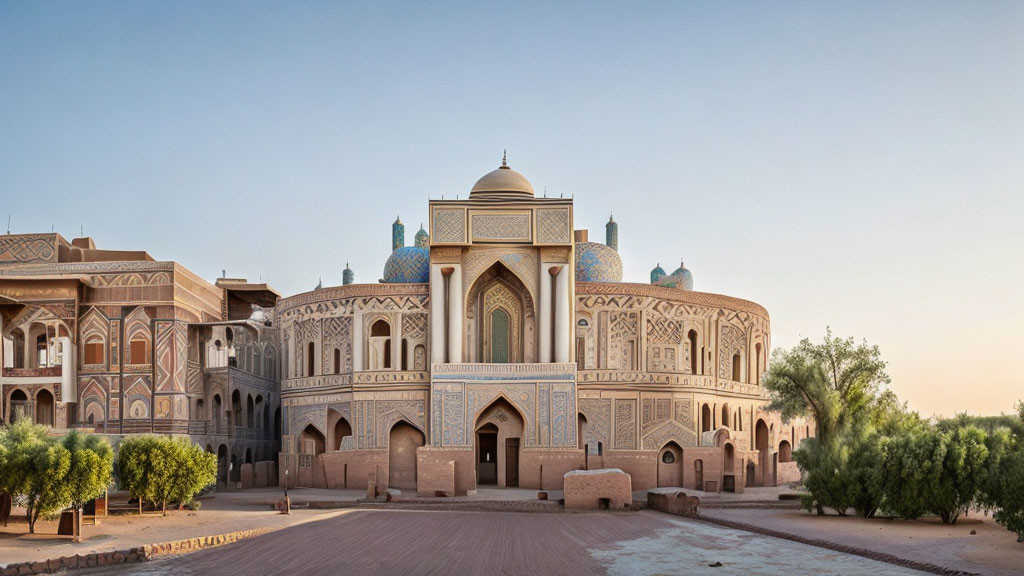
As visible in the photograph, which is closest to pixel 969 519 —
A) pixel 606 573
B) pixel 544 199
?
pixel 606 573

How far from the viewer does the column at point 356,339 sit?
→ 132 ft

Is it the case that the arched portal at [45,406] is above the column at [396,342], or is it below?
below

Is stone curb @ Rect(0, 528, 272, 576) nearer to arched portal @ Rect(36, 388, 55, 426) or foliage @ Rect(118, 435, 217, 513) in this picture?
foliage @ Rect(118, 435, 217, 513)

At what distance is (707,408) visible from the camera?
42500mm

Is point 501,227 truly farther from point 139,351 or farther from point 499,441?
point 139,351

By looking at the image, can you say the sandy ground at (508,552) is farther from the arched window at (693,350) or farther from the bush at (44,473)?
the arched window at (693,350)

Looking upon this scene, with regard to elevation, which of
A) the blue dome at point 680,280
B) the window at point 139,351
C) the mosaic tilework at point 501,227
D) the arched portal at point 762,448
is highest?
the mosaic tilework at point 501,227

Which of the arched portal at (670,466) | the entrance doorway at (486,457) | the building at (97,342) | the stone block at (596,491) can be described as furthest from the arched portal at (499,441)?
the building at (97,342)

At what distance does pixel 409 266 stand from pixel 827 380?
710 inches

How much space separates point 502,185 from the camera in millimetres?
42094

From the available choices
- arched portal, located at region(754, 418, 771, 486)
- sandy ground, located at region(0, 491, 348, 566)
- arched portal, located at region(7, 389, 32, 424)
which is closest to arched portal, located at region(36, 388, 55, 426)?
arched portal, located at region(7, 389, 32, 424)

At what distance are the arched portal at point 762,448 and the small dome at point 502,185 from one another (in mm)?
15258

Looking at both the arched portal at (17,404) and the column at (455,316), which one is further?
the column at (455,316)

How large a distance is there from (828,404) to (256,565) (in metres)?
23.8
